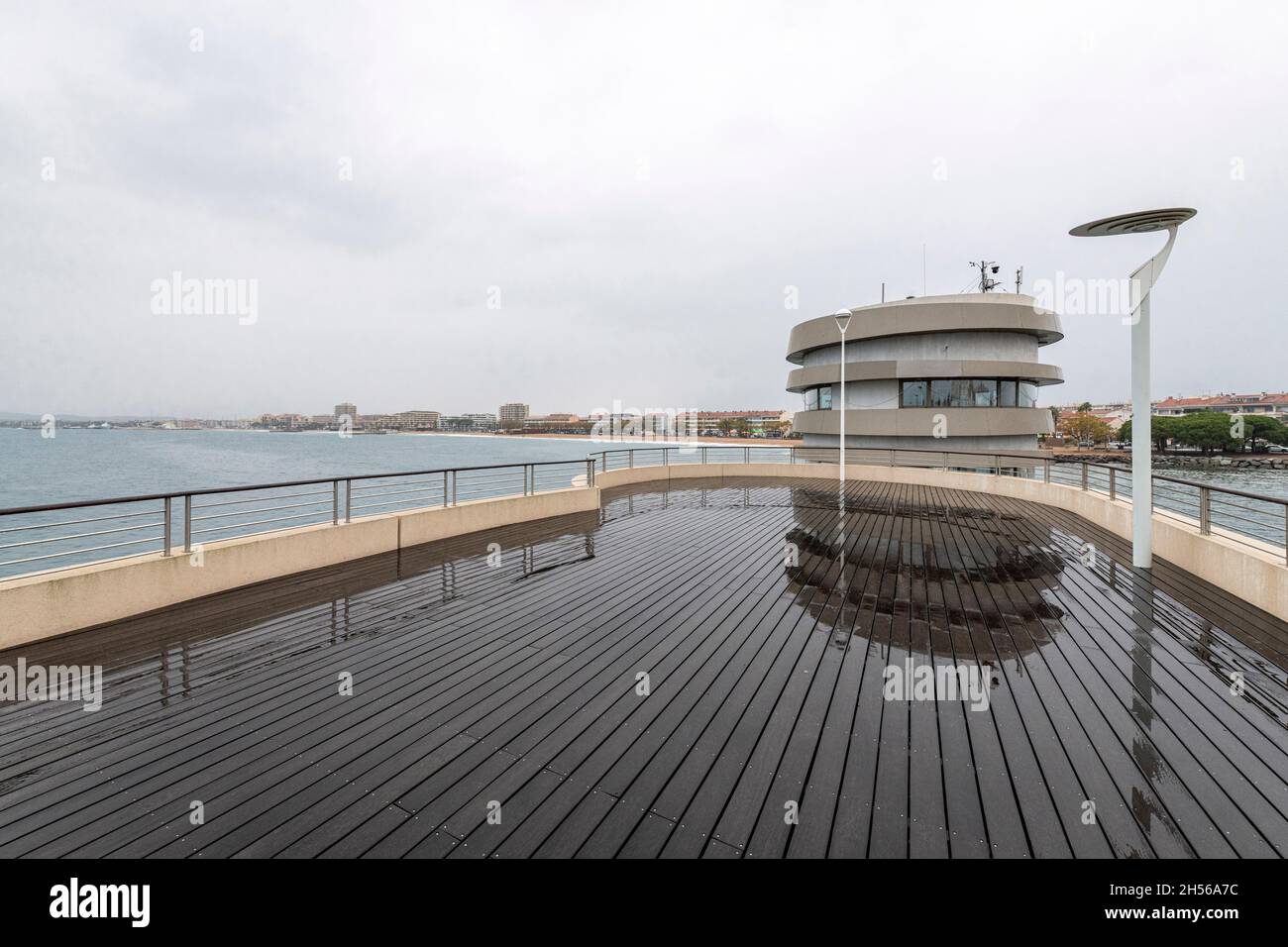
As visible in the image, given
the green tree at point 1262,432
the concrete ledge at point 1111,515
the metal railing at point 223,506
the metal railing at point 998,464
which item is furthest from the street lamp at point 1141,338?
the green tree at point 1262,432

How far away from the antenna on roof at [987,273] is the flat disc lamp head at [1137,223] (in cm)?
2977

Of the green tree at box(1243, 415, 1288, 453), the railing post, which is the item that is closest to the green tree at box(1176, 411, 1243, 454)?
the green tree at box(1243, 415, 1288, 453)

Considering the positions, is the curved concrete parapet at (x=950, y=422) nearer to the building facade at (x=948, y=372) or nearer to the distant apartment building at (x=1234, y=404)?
the building facade at (x=948, y=372)

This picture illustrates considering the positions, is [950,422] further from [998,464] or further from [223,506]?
[223,506]

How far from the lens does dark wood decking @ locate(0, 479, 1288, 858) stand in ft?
8.01

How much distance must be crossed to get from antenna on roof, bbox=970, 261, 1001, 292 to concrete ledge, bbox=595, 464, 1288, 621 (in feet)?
64.8

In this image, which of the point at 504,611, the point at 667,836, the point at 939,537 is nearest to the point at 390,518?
the point at 504,611

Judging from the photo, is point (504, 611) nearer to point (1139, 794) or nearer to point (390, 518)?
point (390, 518)

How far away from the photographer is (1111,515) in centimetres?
970

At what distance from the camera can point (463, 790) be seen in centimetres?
272

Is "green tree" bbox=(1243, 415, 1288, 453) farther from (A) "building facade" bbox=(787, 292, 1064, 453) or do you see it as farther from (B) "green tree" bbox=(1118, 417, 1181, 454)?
(A) "building facade" bbox=(787, 292, 1064, 453)

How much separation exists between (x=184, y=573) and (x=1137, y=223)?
11.3 meters

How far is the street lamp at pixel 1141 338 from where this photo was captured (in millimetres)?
6078

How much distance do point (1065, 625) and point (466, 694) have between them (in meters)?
5.45
